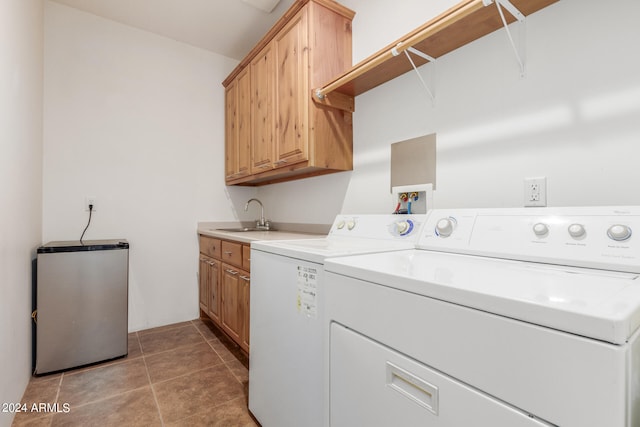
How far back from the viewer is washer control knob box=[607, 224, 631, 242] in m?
0.80

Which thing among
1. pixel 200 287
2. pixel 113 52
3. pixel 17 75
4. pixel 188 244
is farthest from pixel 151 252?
pixel 113 52

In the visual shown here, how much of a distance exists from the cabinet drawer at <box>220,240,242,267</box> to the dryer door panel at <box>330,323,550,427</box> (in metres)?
1.21

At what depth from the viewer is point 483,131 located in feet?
4.34

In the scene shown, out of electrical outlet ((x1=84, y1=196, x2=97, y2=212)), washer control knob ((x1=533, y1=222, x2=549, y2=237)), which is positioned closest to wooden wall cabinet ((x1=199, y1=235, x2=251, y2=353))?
electrical outlet ((x1=84, y1=196, x2=97, y2=212))

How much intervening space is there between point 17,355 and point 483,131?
2549 millimetres

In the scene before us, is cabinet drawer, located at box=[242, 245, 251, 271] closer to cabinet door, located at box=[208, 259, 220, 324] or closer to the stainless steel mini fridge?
cabinet door, located at box=[208, 259, 220, 324]

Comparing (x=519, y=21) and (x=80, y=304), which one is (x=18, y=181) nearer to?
(x=80, y=304)

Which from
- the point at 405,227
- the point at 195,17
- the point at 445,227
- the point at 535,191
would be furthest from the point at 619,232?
the point at 195,17

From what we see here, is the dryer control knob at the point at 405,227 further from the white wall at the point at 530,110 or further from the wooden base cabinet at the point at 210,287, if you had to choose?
the wooden base cabinet at the point at 210,287

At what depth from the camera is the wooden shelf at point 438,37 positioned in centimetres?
113

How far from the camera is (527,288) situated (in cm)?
59

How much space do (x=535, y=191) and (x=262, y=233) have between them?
1858 mm

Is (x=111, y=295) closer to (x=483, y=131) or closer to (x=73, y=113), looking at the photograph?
(x=73, y=113)

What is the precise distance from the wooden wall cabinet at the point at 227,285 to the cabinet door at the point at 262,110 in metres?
0.67
